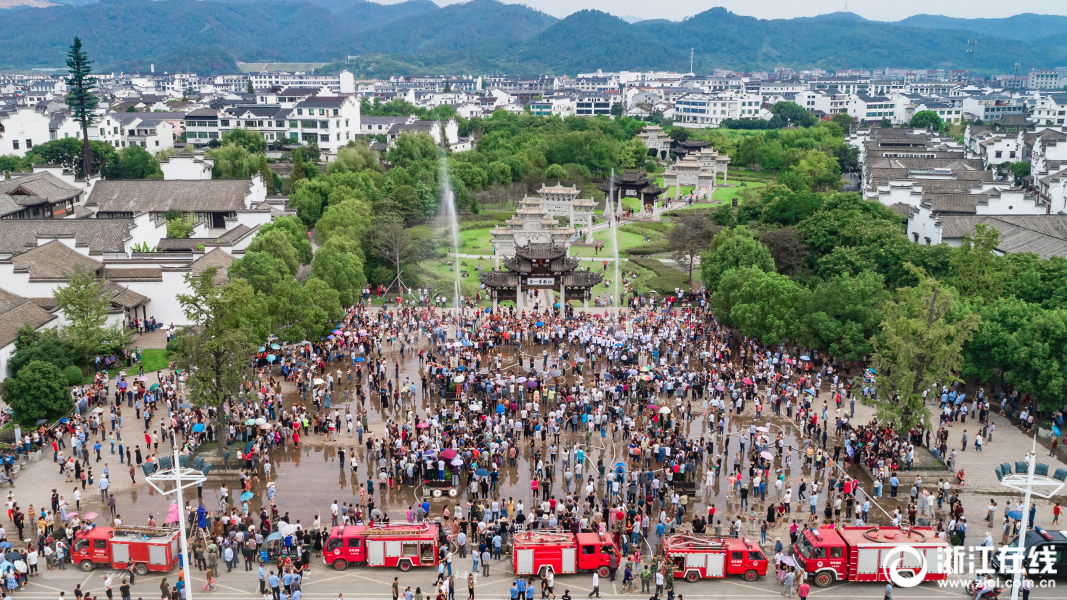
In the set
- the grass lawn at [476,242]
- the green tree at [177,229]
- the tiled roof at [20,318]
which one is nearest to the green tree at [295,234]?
the green tree at [177,229]

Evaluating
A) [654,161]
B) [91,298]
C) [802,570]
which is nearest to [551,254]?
[91,298]

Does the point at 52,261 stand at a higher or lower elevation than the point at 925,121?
lower

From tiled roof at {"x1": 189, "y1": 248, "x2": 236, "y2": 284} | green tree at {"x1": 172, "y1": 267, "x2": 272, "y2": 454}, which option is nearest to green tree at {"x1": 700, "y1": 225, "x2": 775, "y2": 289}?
green tree at {"x1": 172, "y1": 267, "x2": 272, "y2": 454}

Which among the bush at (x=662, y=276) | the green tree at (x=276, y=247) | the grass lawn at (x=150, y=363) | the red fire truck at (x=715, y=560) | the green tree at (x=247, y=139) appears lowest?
the red fire truck at (x=715, y=560)

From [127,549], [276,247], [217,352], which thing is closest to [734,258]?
[276,247]

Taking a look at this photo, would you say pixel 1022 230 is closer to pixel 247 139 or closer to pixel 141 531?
pixel 141 531

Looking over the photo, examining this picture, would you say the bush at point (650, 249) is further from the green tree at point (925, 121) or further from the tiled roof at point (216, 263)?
the green tree at point (925, 121)

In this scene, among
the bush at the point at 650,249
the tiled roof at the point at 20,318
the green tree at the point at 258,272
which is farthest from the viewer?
the bush at the point at 650,249
